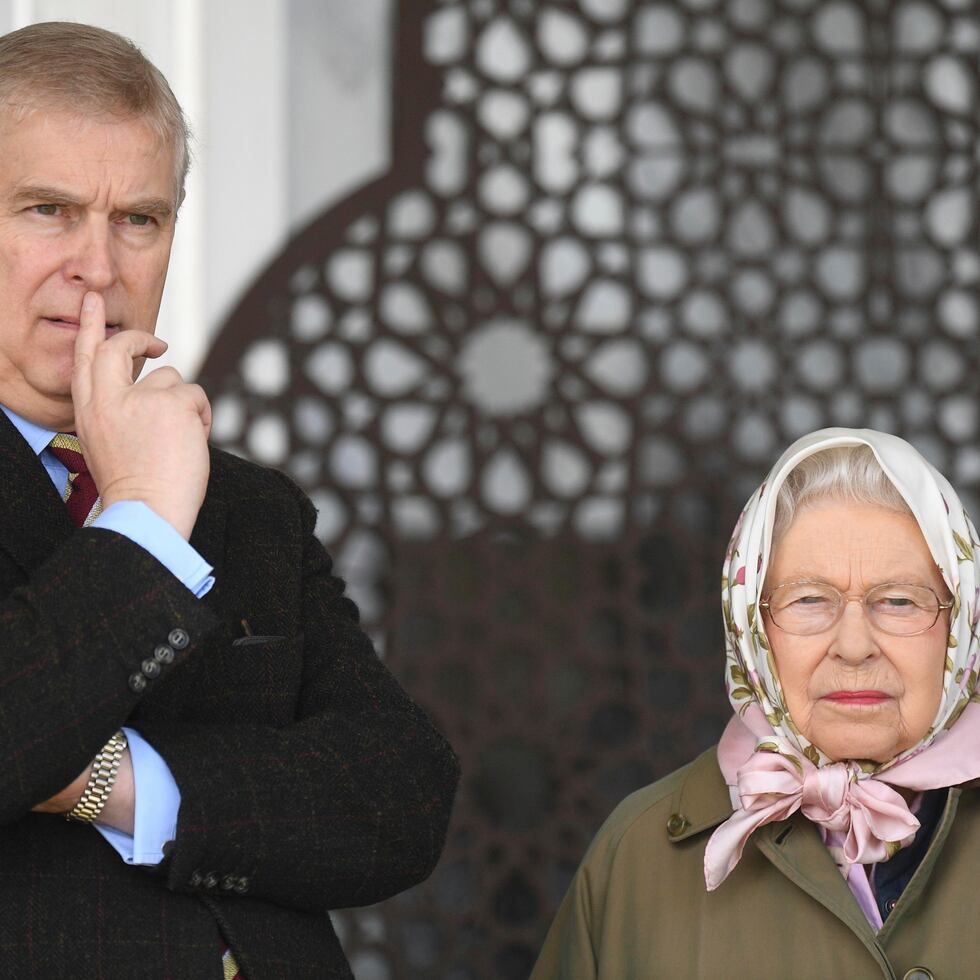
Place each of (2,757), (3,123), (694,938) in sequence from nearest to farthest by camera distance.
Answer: (2,757), (3,123), (694,938)

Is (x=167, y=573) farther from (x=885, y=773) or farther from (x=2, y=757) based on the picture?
(x=885, y=773)

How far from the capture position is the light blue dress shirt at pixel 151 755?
191cm

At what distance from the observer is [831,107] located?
418cm

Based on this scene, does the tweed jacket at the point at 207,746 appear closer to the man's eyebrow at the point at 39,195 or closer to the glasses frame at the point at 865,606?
the man's eyebrow at the point at 39,195

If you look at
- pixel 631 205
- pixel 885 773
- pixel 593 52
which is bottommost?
pixel 885 773

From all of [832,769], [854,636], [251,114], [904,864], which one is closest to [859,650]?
[854,636]

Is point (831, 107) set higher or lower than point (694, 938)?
higher

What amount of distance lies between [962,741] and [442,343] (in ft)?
6.18

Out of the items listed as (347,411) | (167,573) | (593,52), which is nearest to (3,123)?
(167,573)

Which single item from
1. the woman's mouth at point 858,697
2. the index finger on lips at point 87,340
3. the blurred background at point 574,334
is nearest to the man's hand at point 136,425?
the index finger on lips at point 87,340

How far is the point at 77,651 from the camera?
183cm

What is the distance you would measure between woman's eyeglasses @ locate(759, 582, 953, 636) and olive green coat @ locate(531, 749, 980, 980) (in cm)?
25

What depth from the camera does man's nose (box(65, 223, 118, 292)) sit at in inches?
83.0

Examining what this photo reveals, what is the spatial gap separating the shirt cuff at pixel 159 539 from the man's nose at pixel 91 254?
34cm
